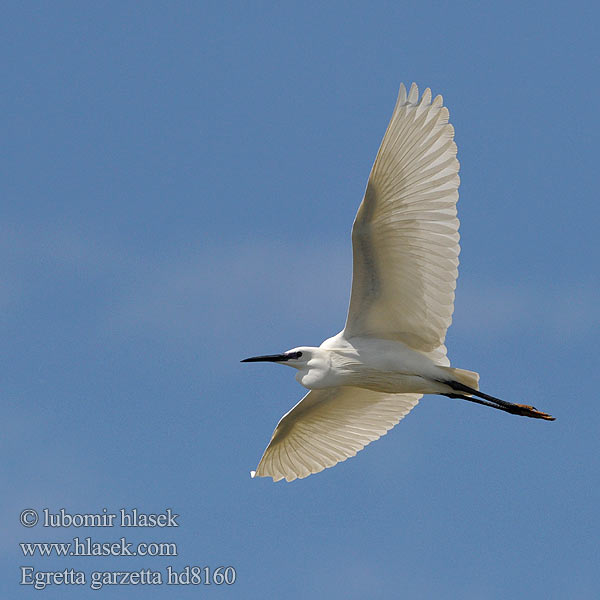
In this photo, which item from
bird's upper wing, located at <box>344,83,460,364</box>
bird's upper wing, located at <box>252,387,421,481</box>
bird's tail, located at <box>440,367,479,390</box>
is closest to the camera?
bird's upper wing, located at <box>344,83,460,364</box>

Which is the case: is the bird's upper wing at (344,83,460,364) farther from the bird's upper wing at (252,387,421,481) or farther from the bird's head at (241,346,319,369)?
the bird's upper wing at (252,387,421,481)

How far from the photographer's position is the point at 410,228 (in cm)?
1284

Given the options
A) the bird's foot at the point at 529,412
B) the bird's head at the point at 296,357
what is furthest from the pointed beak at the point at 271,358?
the bird's foot at the point at 529,412

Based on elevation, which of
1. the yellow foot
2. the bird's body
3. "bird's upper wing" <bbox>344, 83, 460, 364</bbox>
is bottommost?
the yellow foot

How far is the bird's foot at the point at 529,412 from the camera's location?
1415cm

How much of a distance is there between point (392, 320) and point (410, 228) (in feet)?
4.60

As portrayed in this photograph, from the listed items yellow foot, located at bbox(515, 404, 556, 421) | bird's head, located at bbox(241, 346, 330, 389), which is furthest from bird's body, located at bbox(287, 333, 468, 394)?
yellow foot, located at bbox(515, 404, 556, 421)

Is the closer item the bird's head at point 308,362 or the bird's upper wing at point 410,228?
the bird's upper wing at point 410,228

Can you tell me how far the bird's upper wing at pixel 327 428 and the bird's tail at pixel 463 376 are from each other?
1725 millimetres

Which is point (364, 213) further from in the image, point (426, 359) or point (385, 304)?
point (426, 359)

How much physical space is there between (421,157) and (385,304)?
1.99 m

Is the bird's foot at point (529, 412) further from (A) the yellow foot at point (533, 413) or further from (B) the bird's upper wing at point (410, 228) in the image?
(B) the bird's upper wing at point (410, 228)

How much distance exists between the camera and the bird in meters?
12.5

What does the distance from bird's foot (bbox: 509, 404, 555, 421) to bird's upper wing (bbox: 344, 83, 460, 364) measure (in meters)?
1.51
